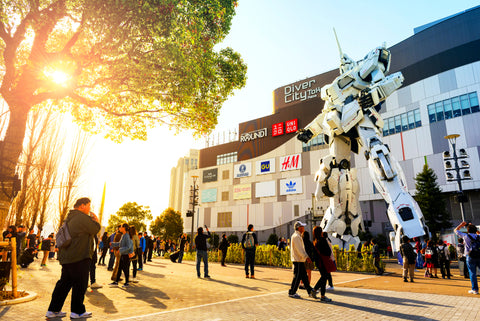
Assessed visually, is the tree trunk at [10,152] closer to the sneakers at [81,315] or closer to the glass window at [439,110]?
the sneakers at [81,315]

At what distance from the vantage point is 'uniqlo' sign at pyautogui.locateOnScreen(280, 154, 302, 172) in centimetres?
4781

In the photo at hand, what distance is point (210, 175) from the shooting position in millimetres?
61594

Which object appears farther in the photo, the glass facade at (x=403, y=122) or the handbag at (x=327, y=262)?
the glass facade at (x=403, y=122)

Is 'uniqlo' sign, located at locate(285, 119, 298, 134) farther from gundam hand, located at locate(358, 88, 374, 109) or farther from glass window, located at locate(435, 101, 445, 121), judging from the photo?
gundam hand, located at locate(358, 88, 374, 109)

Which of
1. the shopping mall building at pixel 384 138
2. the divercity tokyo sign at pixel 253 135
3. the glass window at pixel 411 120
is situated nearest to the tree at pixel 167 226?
the shopping mall building at pixel 384 138

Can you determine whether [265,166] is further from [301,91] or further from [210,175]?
[301,91]

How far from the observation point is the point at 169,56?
725 centimetres

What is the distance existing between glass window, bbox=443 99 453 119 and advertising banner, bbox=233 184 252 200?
31631mm

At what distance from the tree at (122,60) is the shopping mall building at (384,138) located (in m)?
15.3

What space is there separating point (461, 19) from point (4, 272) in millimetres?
45294

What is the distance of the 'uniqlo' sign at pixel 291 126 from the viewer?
162ft

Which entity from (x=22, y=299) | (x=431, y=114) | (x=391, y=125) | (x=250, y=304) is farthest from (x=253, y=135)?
(x=22, y=299)

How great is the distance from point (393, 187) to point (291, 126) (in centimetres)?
3894

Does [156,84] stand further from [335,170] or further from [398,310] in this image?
[335,170]
